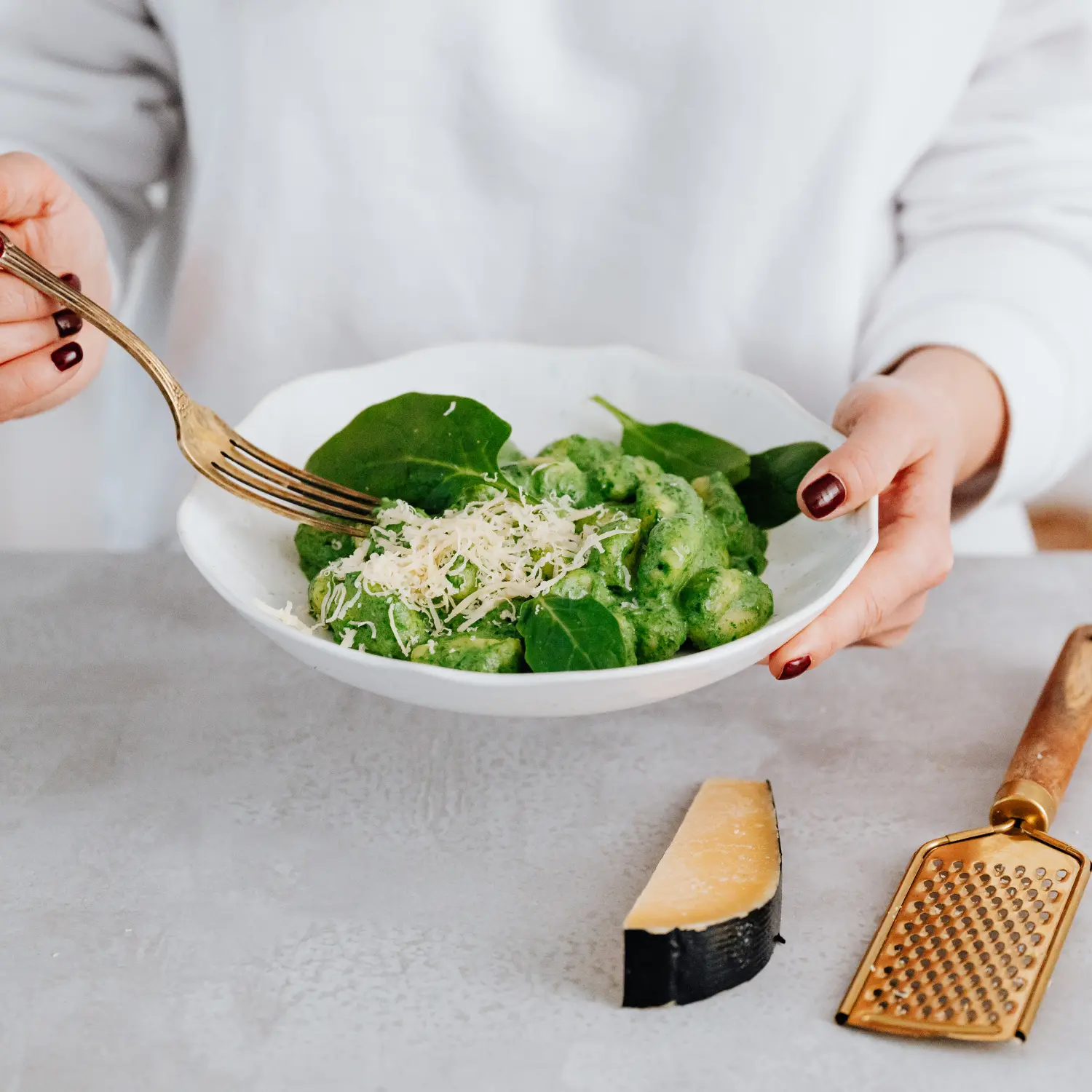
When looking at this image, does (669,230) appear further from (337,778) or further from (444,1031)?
(444,1031)

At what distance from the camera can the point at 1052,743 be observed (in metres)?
1.04

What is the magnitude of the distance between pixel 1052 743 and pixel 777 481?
13.3 inches

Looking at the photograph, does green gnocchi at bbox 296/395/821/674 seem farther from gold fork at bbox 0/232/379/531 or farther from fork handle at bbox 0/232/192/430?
fork handle at bbox 0/232/192/430

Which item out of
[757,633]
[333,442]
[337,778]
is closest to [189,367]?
[333,442]

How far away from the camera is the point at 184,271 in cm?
156

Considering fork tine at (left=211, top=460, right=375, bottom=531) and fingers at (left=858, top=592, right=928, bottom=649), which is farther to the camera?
fingers at (left=858, top=592, right=928, bottom=649)

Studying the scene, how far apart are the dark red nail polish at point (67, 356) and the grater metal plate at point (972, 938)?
869 mm

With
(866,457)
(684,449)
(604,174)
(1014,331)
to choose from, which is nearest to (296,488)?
(684,449)

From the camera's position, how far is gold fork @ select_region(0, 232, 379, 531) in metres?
1.04

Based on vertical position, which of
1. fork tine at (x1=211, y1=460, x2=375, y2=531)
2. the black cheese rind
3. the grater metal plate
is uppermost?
fork tine at (x1=211, y1=460, x2=375, y2=531)

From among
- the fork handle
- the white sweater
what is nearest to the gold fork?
the fork handle

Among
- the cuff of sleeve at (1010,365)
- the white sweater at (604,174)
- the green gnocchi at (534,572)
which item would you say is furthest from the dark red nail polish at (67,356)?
the cuff of sleeve at (1010,365)

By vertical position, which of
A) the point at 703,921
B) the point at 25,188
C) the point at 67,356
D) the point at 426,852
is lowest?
the point at 426,852

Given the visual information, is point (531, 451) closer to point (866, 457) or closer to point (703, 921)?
point (866, 457)
